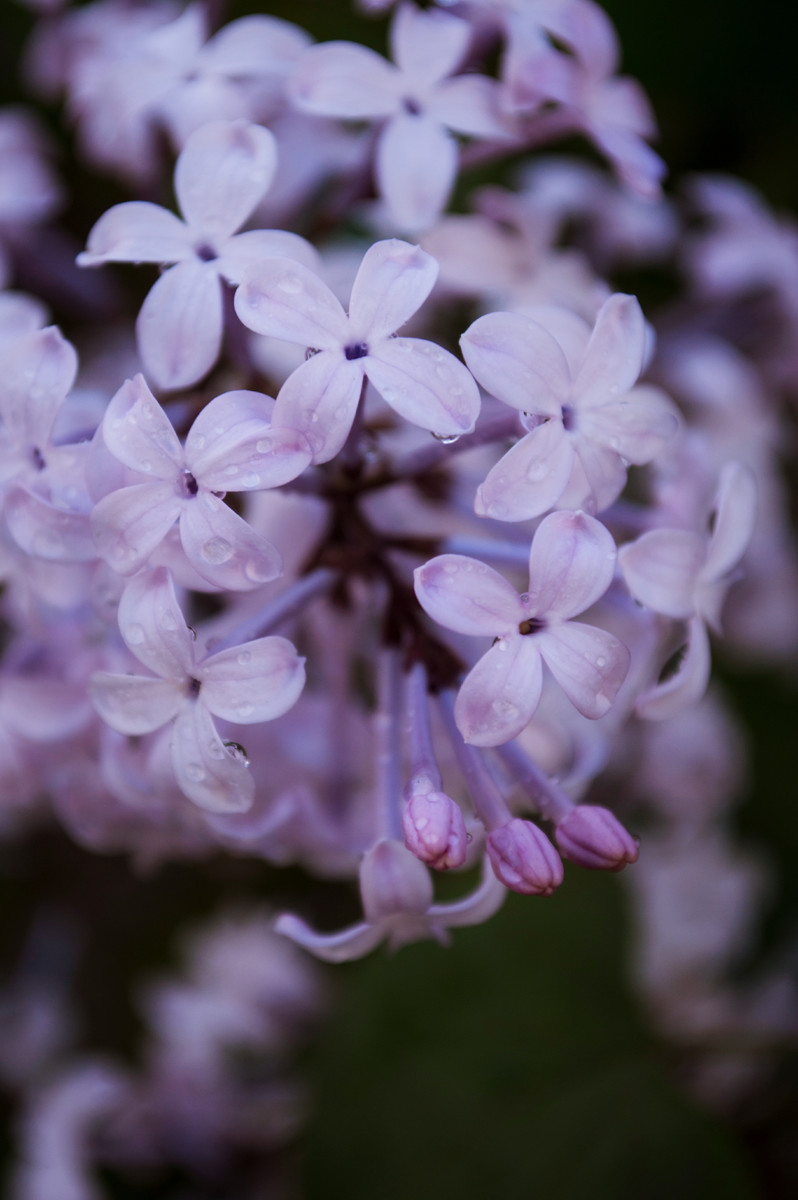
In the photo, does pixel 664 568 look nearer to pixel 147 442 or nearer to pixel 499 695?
pixel 499 695

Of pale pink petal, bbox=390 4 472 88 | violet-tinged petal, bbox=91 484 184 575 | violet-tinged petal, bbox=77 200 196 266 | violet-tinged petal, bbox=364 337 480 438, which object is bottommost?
violet-tinged petal, bbox=91 484 184 575

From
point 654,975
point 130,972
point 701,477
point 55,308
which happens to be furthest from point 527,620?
point 130,972

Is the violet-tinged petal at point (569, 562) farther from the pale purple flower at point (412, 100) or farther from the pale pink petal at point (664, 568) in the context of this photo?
the pale purple flower at point (412, 100)

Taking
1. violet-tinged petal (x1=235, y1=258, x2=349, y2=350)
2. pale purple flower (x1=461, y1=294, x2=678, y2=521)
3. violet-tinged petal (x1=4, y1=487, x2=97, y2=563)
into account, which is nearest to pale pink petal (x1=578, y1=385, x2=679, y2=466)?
pale purple flower (x1=461, y1=294, x2=678, y2=521)

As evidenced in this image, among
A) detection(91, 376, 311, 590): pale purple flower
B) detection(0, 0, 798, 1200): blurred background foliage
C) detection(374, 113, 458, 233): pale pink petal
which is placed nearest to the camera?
detection(91, 376, 311, 590): pale purple flower

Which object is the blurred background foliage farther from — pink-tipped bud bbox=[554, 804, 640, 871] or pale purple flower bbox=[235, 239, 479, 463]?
pale purple flower bbox=[235, 239, 479, 463]

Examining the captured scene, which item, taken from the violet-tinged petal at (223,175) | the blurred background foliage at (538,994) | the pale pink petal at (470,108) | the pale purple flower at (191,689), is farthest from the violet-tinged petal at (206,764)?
the blurred background foliage at (538,994)
